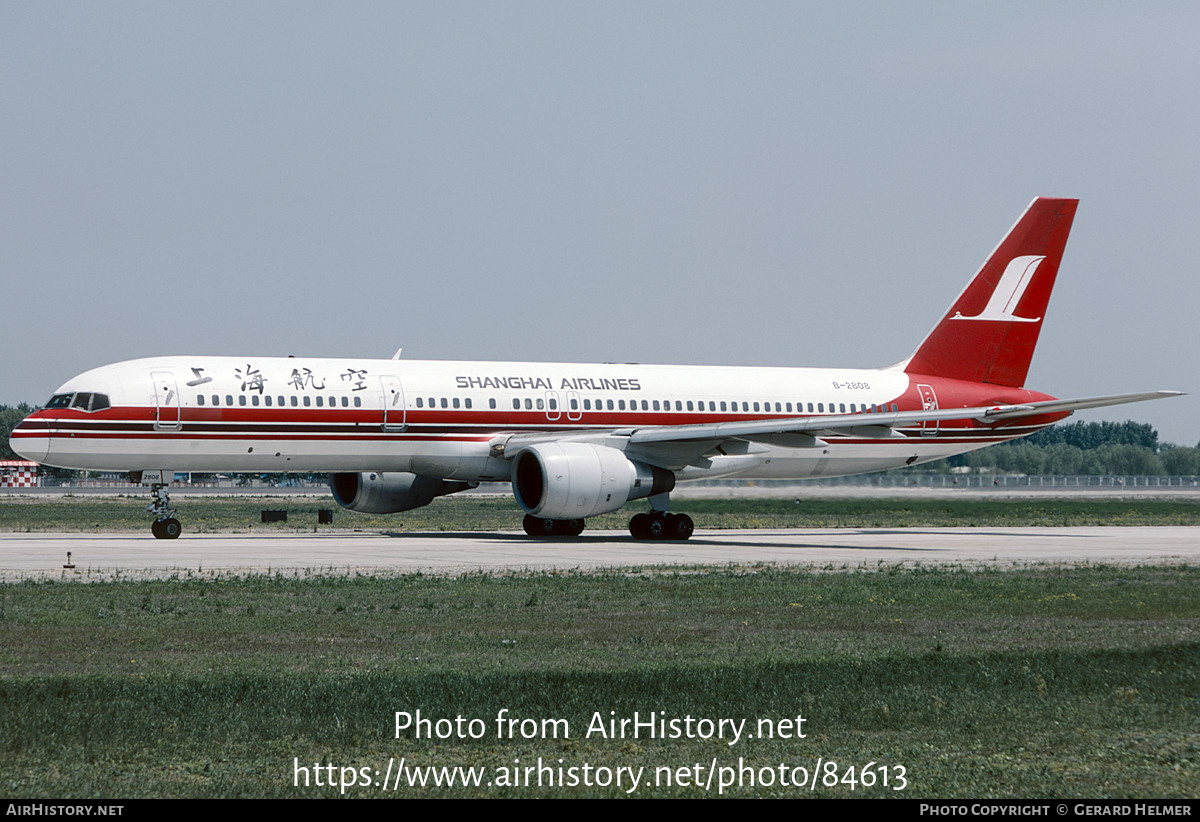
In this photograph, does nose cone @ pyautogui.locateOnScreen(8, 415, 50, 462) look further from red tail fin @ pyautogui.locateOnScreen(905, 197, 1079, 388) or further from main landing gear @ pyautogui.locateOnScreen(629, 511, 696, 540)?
red tail fin @ pyautogui.locateOnScreen(905, 197, 1079, 388)

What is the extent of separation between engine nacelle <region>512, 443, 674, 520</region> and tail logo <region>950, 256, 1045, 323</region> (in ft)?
46.1

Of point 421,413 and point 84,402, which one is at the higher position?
point 84,402

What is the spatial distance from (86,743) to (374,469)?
986 inches

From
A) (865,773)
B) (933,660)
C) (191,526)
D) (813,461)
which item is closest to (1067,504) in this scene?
(813,461)

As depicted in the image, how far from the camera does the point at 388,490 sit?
3609 cm

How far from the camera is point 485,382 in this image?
115 ft

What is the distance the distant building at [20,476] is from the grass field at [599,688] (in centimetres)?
11439

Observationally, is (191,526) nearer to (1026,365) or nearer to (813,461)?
(813,461)

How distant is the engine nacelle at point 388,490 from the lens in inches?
1416

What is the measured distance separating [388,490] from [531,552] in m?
8.62

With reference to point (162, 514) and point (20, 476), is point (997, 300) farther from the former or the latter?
point (20, 476)

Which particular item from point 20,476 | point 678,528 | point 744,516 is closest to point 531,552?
point 678,528

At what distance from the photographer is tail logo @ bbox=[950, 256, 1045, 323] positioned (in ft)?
135

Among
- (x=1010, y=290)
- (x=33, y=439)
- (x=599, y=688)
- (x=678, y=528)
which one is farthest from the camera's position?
(x=1010, y=290)
